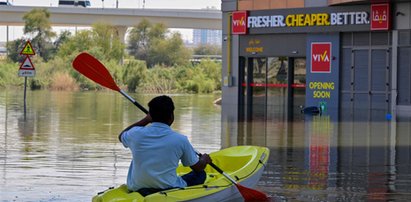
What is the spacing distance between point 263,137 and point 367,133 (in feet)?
10.6

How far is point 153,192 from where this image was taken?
31.6 feet

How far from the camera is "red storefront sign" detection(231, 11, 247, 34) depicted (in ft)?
134

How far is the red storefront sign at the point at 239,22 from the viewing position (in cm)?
4081

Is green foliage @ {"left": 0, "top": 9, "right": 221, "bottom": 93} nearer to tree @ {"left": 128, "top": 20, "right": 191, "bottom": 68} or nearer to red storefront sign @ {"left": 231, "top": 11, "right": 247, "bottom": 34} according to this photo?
tree @ {"left": 128, "top": 20, "right": 191, "bottom": 68}

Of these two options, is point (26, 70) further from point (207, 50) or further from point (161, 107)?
point (207, 50)

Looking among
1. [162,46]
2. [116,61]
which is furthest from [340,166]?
[162,46]

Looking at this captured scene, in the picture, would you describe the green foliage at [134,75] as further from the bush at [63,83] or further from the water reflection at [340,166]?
the water reflection at [340,166]

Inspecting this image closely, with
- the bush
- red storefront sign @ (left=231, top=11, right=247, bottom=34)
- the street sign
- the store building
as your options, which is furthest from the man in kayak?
the bush

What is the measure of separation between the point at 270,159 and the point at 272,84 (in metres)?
24.6

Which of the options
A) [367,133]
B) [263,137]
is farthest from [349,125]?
[263,137]

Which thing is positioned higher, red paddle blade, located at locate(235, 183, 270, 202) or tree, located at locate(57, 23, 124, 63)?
tree, located at locate(57, 23, 124, 63)

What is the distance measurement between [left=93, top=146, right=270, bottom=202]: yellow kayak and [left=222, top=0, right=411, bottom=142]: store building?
1805 centimetres

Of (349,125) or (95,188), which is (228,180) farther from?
(349,125)

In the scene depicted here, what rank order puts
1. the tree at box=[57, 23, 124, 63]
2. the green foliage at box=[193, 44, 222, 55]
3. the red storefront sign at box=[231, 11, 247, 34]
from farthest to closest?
the green foliage at box=[193, 44, 222, 55]
the tree at box=[57, 23, 124, 63]
the red storefront sign at box=[231, 11, 247, 34]
